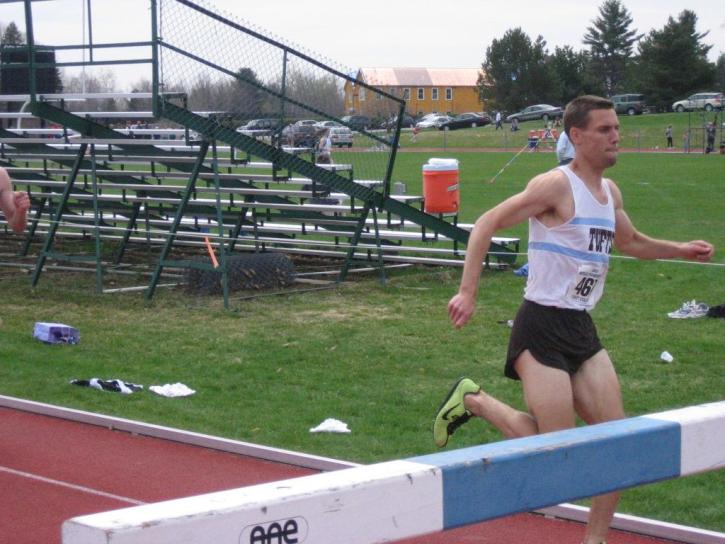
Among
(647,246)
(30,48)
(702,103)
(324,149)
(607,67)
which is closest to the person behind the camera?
(647,246)

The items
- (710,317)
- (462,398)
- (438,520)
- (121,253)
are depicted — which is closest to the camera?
(438,520)

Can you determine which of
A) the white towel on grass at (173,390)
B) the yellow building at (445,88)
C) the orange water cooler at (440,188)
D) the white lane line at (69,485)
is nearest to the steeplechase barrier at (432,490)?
the white lane line at (69,485)

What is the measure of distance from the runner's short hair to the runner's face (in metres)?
0.02

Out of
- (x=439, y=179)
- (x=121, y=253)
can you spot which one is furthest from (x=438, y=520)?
(x=121, y=253)

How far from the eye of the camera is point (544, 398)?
5227 mm

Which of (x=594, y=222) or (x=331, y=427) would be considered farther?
(x=331, y=427)

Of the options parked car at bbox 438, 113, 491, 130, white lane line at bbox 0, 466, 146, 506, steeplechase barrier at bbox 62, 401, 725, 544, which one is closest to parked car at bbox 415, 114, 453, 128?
parked car at bbox 438, 113, 491, 130

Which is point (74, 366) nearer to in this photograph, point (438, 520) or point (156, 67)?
point (156, 67)

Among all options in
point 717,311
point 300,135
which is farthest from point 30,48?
point 717,311

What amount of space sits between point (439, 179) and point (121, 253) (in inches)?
195

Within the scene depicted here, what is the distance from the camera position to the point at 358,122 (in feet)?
51.3

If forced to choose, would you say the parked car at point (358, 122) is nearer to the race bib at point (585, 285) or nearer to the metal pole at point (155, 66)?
the metal pole at point (155, 66)

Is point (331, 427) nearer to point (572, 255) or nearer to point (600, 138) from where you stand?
point (572, 255)

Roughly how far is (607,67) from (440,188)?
105602mm
